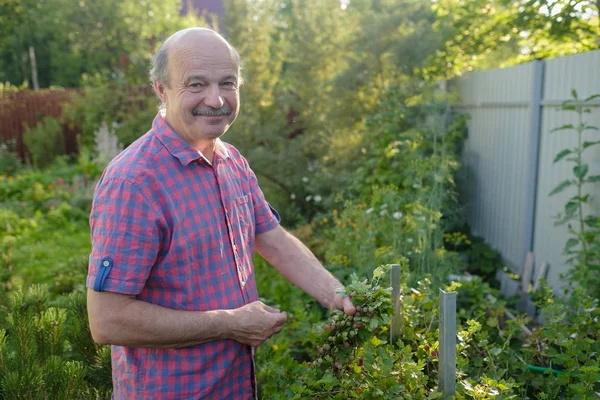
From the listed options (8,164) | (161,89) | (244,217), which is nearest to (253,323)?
(244,217)

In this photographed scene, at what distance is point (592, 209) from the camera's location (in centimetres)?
389

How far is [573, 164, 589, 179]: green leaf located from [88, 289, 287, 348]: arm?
104 inches

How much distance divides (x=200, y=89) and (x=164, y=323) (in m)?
0.69

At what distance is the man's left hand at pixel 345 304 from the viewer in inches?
72.7

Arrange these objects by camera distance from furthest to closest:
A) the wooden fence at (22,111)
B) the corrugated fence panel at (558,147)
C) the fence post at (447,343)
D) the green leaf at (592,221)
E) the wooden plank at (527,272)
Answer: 1. the wooden fence at (22,111)
2. the wooden plank at (527,272)
3. the corrugated fence panel at (558,147)
4. the green leaf at (592,221)
5. the fence post at (447,343)

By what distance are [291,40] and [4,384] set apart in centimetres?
638

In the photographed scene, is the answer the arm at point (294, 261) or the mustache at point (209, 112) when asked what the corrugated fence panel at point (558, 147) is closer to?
the arm at point (294, 261)

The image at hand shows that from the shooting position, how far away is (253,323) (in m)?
1.78

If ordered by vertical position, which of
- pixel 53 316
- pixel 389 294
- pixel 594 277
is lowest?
pixel 594 277

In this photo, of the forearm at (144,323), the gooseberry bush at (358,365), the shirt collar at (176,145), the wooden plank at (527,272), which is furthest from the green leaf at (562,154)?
the forearm at (144,323)

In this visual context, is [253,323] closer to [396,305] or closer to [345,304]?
[345,304]

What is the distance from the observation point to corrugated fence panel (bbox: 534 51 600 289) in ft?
12.6

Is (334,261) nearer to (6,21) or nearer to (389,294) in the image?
(389,294)

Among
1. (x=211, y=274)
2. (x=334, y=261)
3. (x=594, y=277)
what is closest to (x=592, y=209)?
(x=594, y=277)
